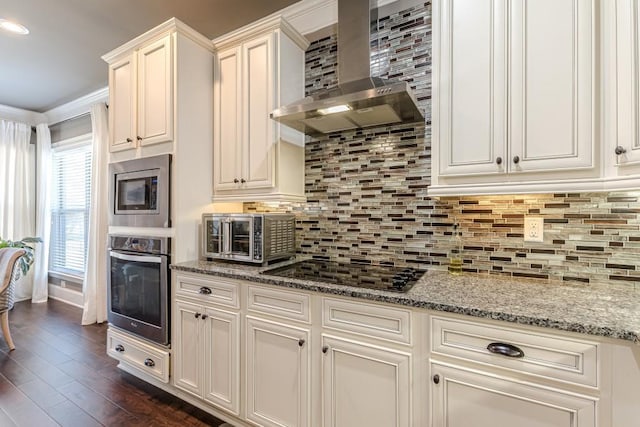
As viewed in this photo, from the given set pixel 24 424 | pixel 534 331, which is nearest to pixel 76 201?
pixel 24 424

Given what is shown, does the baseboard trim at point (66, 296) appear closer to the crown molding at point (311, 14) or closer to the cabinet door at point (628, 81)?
the crown molding at point (311, 14)

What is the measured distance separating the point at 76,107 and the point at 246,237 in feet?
12.5

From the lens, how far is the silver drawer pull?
Answer: 1069mm

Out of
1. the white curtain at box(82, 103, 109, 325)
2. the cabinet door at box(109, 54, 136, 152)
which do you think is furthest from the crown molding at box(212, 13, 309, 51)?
the white curtain at box(82, 103, 109, 325)

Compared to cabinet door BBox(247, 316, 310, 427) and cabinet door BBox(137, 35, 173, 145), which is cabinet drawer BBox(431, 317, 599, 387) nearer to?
cabinet door BBox(247, 316, 310, 427)

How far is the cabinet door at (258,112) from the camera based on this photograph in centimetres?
204

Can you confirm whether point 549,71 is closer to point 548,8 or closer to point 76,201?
point 548,8

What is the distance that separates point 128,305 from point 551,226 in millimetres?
2719

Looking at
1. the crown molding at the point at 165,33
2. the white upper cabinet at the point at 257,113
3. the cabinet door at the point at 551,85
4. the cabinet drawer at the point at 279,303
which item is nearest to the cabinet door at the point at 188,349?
the cabinet drawer at the point at 279,303

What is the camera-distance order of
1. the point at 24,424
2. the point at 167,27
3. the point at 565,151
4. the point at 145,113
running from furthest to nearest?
1. the point at 145,113
2. the point at 167,27
3. the point at 24,424
4. the point at 565,151

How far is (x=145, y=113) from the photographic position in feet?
7.27

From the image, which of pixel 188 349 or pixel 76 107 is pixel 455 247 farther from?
pixel 76 107

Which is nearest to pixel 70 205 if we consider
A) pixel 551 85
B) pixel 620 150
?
pixel 551 85

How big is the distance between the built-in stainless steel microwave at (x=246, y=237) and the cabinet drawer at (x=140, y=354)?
2.40 ft
